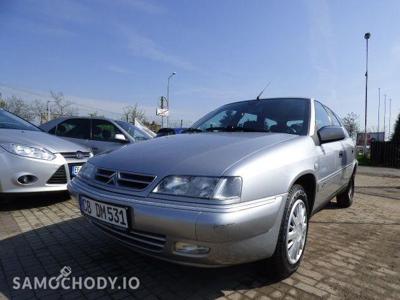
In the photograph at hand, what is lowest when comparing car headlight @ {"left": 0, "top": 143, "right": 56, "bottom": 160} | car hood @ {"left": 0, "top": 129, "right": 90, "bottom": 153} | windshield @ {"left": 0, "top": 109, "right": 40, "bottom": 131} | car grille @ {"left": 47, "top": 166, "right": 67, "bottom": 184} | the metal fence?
the metal fence

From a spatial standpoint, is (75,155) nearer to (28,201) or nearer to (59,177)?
(59,177)

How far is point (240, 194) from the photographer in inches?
83.8

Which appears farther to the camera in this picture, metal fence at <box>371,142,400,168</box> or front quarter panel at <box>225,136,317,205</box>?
metal fence at <box>371,142,400,168</box>

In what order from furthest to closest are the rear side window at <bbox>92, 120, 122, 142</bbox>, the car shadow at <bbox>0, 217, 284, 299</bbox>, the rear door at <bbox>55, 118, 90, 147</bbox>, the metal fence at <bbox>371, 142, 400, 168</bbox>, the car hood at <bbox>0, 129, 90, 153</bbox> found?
the metal fence at <bbox>371, 142, 400, 168</bbox>, the rear door at <bbox>55, 118, 90, 147</bbox>, the rear side window at <bbox>92, 120, 122, 142</bbox>, the car hood at <bbox>0, 129, 90, 153</bbox>, the car shadow at <bbox>0, 217, 284, 299</bbox>

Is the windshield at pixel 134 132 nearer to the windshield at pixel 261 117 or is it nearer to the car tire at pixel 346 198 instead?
the windshield at pixel 261 117

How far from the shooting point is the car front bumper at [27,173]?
4312 mm

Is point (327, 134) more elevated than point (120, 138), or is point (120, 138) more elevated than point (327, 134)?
point (327, 134)

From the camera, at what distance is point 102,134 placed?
712 cm

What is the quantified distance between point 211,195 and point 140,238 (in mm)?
572

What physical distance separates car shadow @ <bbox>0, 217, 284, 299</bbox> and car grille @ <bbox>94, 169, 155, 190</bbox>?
19.5 inches

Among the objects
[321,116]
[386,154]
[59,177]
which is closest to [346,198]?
[321,116]

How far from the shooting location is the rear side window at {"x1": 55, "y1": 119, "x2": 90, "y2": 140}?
7.27 m

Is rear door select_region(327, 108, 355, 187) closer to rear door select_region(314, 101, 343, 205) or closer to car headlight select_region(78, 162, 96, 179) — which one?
rear door select_region(314, 101, 343, 205)

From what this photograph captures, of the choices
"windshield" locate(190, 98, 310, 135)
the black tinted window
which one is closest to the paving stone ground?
"windshield" locate(190, 98, 310, 135)
